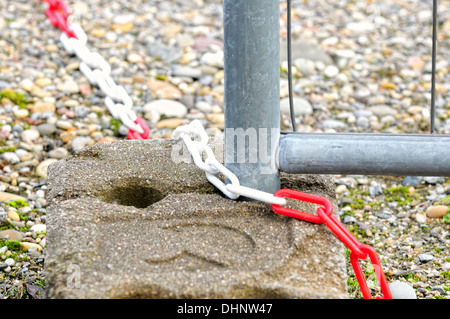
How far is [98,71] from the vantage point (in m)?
2.72

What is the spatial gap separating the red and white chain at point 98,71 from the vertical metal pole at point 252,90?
83cm

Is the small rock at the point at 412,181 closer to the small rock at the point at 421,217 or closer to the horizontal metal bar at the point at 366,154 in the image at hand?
the small rock at the point at 421,217

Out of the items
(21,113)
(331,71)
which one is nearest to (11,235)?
(21,113)

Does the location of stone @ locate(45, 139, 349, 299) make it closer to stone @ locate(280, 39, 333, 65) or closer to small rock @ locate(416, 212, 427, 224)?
small rock @ locate(416, 212, 427, 224)

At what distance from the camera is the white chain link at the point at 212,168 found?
1600mm

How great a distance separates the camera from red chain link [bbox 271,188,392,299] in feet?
4.88

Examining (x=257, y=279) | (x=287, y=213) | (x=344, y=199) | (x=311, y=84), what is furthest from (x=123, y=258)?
(x=311, y=84)

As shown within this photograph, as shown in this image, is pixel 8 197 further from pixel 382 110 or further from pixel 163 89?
pixel 382 110

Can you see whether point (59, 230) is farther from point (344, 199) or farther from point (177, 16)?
point (177, 16)

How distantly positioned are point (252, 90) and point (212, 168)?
26 centimetres

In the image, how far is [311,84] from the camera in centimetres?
342

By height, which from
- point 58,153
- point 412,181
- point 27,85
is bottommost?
point 412,181

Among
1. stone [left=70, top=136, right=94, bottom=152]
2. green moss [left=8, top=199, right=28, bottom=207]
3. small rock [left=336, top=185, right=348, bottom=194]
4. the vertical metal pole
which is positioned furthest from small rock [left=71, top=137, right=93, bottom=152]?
the vertical metal pole

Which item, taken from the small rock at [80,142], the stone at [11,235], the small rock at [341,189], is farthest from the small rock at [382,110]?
the stone at [11,235]
